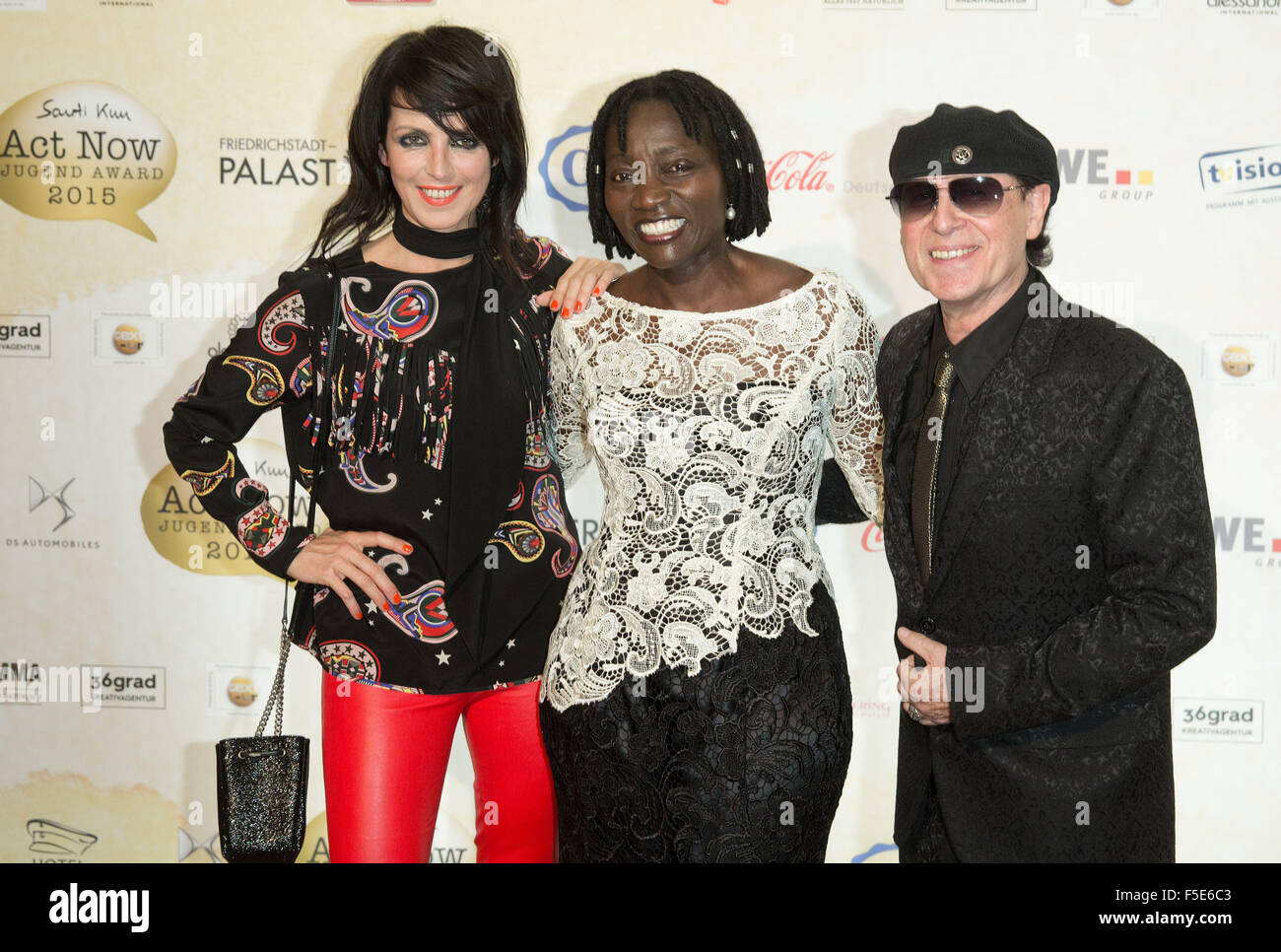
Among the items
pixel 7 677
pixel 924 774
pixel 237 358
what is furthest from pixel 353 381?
pixel 7 677

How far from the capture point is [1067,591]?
5.68 ft

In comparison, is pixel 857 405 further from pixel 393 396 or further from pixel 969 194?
pixel 393 396

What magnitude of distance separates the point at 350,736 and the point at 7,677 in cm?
192

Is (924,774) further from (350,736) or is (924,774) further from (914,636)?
(350,736)

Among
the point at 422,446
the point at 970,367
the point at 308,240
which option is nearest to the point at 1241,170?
the point at 970,367

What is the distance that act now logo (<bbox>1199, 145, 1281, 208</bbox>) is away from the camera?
3.24 metres

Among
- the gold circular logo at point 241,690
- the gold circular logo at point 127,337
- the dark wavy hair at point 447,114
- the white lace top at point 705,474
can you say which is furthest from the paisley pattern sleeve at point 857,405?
the gold circular logo at point 127,337

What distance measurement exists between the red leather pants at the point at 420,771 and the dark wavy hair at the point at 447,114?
2.85 feet

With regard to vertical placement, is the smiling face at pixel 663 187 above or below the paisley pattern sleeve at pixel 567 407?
above

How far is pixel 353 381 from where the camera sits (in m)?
2.25

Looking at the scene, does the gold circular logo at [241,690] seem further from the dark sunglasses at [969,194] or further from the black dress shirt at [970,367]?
the dark sunglasses at [969,194]

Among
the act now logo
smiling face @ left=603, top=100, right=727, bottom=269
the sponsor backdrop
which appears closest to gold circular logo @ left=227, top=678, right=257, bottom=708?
the sponsor backdrop

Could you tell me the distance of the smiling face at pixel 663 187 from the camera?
1.99 meters
